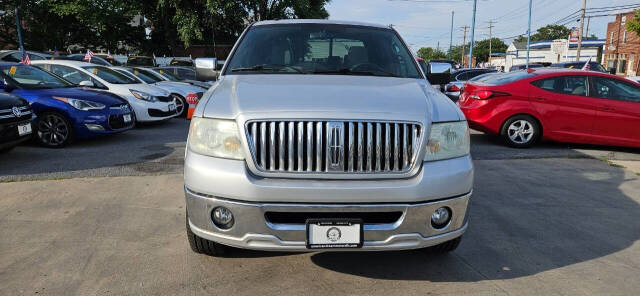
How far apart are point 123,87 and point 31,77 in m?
2.29

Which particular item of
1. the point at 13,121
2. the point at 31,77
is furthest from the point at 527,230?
the point at 31,77

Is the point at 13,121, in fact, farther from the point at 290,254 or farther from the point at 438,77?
the point at 438,77

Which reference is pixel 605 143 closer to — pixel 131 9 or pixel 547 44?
pixel 131 9

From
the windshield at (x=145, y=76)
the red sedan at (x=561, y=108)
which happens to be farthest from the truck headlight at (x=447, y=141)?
the windshield at (x=145, y=76)

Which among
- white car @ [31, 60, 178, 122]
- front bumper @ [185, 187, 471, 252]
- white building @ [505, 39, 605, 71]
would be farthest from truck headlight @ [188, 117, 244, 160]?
white building @ [505, 39, 605, 71]

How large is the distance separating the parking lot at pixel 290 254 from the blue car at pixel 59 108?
162cm

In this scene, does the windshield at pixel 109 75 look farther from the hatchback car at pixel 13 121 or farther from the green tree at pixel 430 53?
the green tree at pixel 430 53

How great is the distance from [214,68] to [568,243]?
3.55 m

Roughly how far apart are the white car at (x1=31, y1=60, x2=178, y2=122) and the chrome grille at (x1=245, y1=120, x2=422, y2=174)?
7.99 metres

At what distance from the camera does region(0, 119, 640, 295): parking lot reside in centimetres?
309

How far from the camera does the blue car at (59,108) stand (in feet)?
25.1

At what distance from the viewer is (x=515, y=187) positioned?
5.60 m

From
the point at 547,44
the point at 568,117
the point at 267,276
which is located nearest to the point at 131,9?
the point at 568,117

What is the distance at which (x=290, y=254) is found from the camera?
3.55 metres
